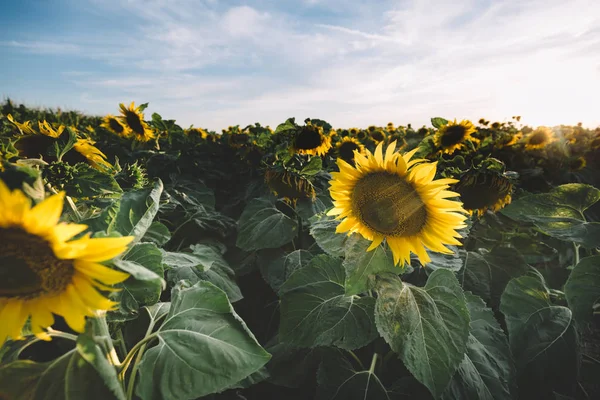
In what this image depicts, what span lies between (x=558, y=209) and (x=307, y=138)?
1936mm

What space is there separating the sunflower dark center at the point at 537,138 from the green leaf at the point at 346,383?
6.41m

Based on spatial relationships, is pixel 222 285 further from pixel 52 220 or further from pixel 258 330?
pixel 52 220

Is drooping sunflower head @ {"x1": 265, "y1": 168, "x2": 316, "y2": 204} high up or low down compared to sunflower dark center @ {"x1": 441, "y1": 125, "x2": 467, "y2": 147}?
down

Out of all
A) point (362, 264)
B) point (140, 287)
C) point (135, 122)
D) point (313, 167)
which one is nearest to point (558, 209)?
point (362, 264)

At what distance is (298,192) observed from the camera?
96.0 inches

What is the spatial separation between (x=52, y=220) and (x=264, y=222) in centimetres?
176

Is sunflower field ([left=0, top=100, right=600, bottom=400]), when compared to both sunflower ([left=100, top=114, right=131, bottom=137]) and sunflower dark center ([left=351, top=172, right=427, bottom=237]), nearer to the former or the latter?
sunflower dark center ([left=351, top=172, right=427, bottom=237])

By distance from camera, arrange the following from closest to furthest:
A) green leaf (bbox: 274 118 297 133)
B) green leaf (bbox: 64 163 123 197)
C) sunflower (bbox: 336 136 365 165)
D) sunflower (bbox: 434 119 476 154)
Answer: green leaf (bbox: 64 163 123 197) → sunflower (bbox: 434 119 476 154) → green leaf (bbox: 274 118 297 133) → sunflower (bbox: 336 136 365 165)

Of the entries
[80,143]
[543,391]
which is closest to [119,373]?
[80,143]

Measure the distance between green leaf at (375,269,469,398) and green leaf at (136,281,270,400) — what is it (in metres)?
0.43

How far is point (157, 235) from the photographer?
135 cm

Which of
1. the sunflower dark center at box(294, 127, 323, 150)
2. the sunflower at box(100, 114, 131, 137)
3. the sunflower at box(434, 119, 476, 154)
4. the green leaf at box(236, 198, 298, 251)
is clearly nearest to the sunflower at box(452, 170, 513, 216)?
the sunflower at box(434, 119, 476, 154)

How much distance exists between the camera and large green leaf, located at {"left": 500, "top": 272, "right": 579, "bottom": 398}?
4.66 feet

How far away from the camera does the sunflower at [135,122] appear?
4.16 m
